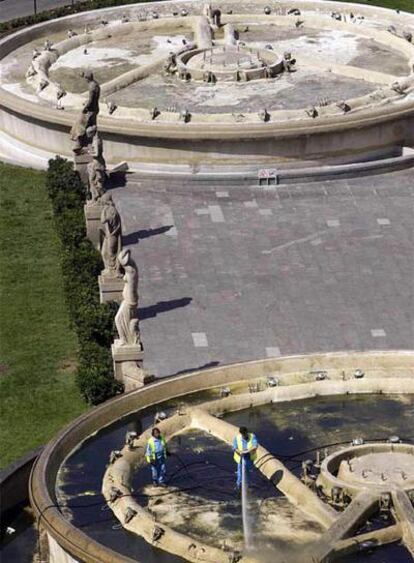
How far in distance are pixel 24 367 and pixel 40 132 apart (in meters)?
16.2

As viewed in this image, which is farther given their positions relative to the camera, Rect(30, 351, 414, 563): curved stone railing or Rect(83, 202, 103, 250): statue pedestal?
Rect(83, 202, 103, 250): statue pedestal

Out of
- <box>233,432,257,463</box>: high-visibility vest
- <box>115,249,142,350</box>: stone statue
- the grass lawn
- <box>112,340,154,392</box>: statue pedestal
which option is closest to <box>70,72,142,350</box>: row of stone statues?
<box>115,249,142,350</box>: stone statue

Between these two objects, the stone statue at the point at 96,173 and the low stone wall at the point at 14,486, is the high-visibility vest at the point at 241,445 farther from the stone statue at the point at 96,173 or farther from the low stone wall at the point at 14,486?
the stone statue at the point at 96,173

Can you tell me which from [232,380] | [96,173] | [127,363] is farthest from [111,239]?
[232,380]

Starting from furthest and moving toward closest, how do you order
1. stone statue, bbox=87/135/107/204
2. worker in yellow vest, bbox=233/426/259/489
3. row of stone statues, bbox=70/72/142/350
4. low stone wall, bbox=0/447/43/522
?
stone statue, bbox=87/135/107/204 → row of stone statues, bbox=70/72/142/350 → low stone wall, bbox=0/447/43/522 → worker in yellow vest, bbox=233/426/259/489

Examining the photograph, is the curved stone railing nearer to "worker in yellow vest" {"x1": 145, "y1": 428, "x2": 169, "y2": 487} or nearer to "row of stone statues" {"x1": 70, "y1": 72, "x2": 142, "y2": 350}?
"worker in yellow vest" {"x1": 145, "y1": 428, "x2": 169, "y2": 487}

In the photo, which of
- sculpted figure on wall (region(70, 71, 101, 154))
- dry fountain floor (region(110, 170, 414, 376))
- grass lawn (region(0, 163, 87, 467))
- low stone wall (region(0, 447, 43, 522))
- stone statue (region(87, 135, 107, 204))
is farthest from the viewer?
sculpted figure on wall (region(70, 71, 101, 154))

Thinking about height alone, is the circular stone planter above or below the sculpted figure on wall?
below

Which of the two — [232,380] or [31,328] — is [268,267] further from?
[232,380]

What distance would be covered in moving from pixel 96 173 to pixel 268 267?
6.35 metres

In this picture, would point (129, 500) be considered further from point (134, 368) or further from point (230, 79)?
point (230, 79)

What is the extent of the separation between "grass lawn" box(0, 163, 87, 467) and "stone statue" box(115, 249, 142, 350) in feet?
8.89

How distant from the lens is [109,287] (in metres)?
53.0

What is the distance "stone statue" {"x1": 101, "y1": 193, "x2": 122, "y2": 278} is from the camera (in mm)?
52344
